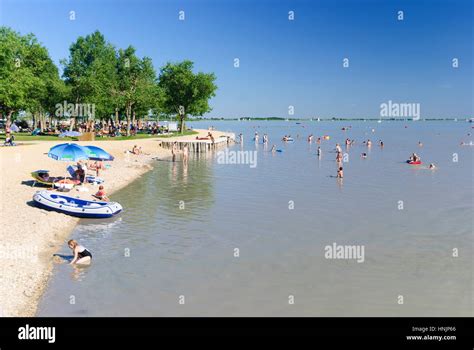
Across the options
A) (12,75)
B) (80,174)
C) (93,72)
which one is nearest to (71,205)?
(80,174)

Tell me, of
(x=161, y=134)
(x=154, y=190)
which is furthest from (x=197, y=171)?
A: (x=161, y=134)

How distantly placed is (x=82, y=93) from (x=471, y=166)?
2123 inches

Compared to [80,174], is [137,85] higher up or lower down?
higher up

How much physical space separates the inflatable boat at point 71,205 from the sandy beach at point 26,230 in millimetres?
350

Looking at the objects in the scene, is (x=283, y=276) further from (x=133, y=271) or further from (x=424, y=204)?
(x=424, y=204)

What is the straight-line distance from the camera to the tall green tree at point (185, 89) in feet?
314

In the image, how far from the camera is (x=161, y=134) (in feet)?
285

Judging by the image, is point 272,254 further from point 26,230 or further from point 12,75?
point 12,75

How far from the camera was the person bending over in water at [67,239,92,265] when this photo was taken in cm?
1636

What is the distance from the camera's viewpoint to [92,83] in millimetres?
64312

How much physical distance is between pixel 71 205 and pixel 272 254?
1104cm

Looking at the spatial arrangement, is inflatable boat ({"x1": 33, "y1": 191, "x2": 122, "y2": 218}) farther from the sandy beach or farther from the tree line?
the tree line

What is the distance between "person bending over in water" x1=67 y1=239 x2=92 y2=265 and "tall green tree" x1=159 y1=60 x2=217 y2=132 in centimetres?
7954

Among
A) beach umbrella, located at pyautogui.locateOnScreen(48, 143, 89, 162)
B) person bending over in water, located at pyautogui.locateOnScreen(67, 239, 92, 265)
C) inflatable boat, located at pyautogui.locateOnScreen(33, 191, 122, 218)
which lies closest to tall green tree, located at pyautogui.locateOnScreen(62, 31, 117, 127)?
beach umbrella, located at pyautogui.locateOnScreen(48, 143, 89, 162)
